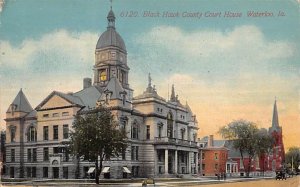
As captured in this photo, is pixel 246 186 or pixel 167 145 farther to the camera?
pixel 167 145

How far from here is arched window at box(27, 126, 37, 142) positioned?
48.8 feet

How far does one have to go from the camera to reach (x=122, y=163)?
14.1 m

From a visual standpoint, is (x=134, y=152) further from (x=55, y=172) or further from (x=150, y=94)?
(x=55, y=172)

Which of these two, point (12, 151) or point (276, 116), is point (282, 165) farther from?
point (12, 151)

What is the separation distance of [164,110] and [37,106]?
12.7 feet

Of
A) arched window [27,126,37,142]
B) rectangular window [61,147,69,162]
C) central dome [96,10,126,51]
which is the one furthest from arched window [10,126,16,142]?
central dome [96,10,126,51]

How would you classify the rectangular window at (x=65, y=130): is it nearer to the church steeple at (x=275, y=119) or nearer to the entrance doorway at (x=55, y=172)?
the entrance doorway at (x=55, y=172)

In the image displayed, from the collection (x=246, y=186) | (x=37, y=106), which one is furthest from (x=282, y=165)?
(x=37, y=106)

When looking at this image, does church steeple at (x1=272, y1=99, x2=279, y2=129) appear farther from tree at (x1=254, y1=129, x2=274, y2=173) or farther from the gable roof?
the gable roof

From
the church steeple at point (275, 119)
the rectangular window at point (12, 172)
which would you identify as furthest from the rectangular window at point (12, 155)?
the church steeple at point (275, 119)

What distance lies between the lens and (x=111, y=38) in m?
13.0

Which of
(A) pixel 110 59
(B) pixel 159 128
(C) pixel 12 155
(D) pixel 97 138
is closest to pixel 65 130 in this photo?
(D) pixel 97 138

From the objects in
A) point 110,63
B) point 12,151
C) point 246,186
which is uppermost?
point 110,63

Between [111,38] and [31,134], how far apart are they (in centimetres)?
400
